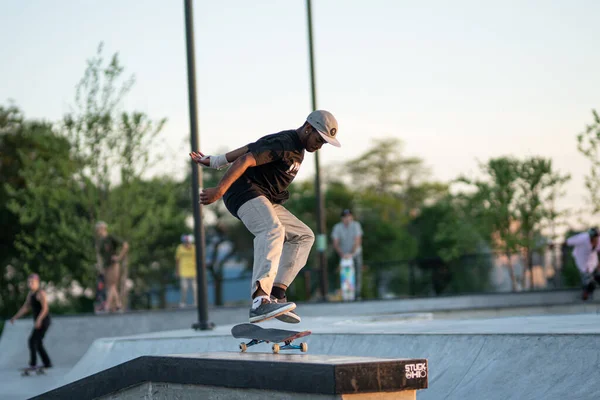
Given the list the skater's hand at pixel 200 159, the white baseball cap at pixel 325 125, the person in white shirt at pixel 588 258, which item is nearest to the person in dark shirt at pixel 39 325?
the skater's hand at pixel 200 159

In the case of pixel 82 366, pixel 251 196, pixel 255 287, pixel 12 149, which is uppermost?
pixel 12 149

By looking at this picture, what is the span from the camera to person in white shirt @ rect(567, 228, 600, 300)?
17.0 metres

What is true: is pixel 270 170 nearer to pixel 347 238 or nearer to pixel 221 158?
pixel 221 158

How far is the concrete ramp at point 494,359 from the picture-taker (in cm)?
654

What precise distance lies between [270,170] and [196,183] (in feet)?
17.2

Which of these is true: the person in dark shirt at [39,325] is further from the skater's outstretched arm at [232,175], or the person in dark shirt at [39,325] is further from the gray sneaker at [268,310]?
the skater's outstretched arm at [232,175]

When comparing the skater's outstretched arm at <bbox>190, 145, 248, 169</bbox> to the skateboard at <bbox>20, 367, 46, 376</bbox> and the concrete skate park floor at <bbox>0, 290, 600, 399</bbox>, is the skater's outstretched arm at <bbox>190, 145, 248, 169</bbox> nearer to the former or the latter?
the concrete skate park floor at <bbox>0, 290, 600, 399</bbox>

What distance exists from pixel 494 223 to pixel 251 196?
59.8 ft

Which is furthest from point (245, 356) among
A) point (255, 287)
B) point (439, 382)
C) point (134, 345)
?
point (134, 345)

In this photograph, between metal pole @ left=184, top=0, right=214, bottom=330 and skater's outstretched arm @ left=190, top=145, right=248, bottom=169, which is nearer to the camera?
skater's outstretched arm @ left=190, top=145, right=248, bottom=169

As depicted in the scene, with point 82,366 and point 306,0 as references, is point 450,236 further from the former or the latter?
point 82,366

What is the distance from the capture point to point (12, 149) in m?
37.2

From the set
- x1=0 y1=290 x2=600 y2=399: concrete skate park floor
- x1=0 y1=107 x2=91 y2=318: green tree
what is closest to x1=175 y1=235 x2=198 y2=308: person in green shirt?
x1=0 y1=107 x2=91 y2=318: green tree

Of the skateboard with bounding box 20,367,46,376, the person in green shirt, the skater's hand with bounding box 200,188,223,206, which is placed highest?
the skater's hand with bounding box 200,188,223,206
